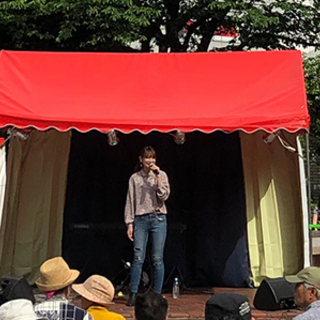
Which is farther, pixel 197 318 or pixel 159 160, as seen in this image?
A: pixel 159 160

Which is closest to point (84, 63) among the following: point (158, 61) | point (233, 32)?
point (158, 61)

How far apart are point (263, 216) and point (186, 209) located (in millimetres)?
1079

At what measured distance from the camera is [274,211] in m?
7.27

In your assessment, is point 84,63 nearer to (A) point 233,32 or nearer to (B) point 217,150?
(B) point 217,150

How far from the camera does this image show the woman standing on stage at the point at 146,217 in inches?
244

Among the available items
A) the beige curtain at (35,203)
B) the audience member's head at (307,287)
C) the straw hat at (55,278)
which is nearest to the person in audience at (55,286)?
the straw hat at (55,278)

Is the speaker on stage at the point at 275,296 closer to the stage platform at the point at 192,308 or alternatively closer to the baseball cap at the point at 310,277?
the stage platform at the point at 192,308

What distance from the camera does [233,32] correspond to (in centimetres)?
1471

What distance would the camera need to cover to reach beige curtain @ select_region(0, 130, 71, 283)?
23.6 feet

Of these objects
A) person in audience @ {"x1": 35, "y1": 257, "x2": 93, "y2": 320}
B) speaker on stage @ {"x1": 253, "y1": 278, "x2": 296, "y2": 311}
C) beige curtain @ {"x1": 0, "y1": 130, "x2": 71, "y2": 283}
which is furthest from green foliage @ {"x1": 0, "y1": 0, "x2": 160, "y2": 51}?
person in audience @ {"x1": 35, "y1": 257, "x2": 93, "y2": 320}

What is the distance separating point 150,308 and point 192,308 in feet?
10.4

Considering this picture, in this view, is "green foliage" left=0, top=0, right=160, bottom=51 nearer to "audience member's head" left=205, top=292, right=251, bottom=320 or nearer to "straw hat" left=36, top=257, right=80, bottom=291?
"straw hat" left=36, top=257, right=80, bottom=291

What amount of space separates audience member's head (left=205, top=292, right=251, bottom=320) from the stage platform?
306 centimetres

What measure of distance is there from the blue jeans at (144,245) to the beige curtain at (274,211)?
1.56 m
